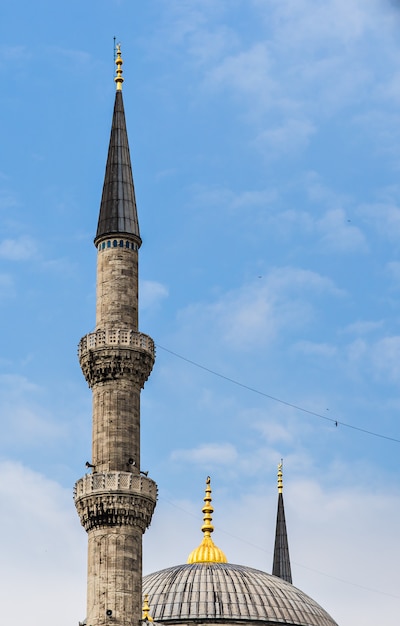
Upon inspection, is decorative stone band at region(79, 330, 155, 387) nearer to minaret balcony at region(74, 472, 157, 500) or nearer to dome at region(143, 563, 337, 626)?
minaret balcony at region(74, 472, 157, 500)

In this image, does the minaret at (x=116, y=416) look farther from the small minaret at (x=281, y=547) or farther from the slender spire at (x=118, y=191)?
the small minaret at (x=281, y=547)

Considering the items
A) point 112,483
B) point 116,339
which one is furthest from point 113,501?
point 116,339

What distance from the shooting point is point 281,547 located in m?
85.2

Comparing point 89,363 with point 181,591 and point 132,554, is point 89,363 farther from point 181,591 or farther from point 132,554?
point 181,591

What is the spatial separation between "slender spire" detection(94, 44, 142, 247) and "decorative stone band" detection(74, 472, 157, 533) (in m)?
8.99

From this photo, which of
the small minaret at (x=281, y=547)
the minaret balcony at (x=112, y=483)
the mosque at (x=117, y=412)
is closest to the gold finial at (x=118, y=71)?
the mosque at (x=117, y=412)

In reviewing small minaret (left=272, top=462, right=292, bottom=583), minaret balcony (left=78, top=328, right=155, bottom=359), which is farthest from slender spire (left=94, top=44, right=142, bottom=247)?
small minaret (left=272, top=462, right=292, bottom=583)

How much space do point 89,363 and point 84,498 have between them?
486 centimetres

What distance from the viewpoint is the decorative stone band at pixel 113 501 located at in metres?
53.3

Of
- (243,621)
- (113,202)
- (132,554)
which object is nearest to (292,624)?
(243,621)

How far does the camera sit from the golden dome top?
71.8 meters

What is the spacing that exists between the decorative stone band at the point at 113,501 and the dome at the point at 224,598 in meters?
12.7

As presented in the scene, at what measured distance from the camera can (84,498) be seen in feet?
176

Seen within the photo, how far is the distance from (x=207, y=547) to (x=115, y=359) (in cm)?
1947
